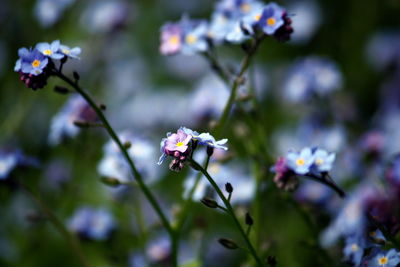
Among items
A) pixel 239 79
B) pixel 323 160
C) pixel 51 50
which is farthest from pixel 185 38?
pixel 323 160

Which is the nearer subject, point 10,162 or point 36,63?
point 36,63

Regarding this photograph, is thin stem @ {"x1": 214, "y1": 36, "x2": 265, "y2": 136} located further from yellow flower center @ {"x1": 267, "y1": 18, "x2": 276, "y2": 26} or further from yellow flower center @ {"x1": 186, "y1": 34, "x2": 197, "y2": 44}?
yellow flower center @ {"x1": 186, "y1": 34, "x2": 197, "y2": 44}

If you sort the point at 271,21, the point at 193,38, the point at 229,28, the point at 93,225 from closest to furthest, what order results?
the point at 271,21 → the point at 229,28 → the point at 193,38 → the point at 93,225

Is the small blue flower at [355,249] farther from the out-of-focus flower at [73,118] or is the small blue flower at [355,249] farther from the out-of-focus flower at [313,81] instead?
the out-of-focus flower at [313,81]

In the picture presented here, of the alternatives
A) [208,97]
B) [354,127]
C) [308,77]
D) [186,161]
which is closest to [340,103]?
[354,127]

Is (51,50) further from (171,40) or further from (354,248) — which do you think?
(354,248)
